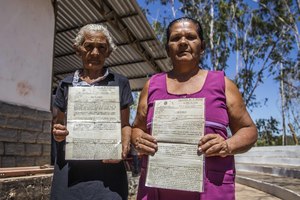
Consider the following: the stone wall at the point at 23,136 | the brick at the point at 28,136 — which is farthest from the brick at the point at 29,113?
the brick at the point at 28,136

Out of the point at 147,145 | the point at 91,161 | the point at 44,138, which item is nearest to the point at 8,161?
the point at 44,138

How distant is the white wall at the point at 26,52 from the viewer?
3.83m

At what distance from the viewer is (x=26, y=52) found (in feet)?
13.6

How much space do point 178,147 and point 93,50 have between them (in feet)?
2.41

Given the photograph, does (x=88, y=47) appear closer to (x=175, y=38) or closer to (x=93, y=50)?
(x=93, y=50)

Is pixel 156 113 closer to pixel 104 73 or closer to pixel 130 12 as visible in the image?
pixel 104 73

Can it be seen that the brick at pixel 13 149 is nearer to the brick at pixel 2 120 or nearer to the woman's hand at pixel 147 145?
the brick at pixel 2 120

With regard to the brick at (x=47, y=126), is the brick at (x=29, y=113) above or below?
above

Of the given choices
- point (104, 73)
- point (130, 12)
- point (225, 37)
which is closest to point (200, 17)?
point (225, 37)

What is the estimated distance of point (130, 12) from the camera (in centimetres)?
564

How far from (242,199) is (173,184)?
4.44 metres

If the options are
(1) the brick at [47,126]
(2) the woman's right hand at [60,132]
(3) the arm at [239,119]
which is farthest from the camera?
(1) the brick at [47,126]

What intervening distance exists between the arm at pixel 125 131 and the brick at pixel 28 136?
264cm

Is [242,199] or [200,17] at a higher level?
[200,17]
